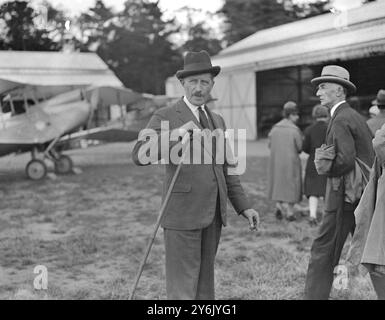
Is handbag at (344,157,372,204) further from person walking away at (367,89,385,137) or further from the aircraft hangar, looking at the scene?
person walking away at (367,89,385,137)

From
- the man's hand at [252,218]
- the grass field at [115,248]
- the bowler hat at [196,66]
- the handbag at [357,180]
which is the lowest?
the grass field at [115,248]

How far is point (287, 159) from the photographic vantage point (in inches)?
218

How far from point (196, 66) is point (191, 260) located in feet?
2.95

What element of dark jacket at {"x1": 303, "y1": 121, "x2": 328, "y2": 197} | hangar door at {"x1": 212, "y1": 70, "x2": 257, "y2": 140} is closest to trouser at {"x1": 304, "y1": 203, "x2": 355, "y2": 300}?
dark jacket at {"x1": 303, "y1": 121, "x2": 328, "y2": 197}

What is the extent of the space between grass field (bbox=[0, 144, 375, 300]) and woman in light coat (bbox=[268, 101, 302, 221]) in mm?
331

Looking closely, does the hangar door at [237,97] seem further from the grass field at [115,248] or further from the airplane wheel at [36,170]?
the airplane wheel at [36,170]

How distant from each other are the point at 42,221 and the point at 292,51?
3548mm

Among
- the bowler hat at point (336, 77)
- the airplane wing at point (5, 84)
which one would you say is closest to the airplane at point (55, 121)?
the airplane wing at point (5, 84)

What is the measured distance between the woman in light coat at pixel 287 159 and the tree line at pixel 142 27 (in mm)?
1090

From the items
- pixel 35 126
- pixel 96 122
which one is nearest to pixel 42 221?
pixel 35 126

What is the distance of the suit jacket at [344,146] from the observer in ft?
9.13

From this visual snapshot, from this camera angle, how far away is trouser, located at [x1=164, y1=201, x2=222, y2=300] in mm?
2309

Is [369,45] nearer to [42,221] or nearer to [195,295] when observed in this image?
[195,295]

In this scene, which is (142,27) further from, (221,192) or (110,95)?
(110,95)
